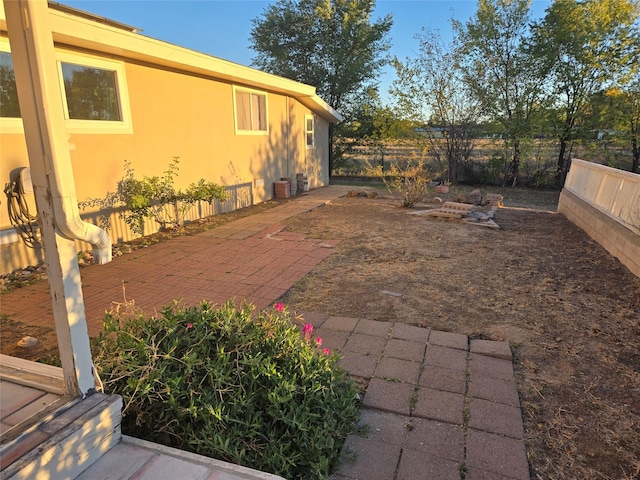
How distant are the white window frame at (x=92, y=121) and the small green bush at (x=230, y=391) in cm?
358

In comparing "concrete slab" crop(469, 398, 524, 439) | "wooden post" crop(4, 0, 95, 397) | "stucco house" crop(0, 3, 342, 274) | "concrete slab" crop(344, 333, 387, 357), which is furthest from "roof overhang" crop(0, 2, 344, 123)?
"concrete slab" crop(469, 398, 524, 439)

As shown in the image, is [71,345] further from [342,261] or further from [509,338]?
[342,261]

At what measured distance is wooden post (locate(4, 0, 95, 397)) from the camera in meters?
1.26

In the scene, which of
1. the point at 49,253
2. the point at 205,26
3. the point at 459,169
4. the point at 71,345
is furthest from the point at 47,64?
the point at 459,169

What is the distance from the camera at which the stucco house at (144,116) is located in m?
4.39

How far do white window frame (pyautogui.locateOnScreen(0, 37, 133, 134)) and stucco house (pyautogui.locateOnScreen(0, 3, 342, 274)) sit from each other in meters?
0.01

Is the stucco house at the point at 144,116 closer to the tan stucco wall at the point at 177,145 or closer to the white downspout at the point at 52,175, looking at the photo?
the tan stucco wall at the point at 177,145

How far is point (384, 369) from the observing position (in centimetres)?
255

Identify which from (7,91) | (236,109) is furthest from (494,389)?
(236,109)

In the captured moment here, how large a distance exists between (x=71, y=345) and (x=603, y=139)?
632 inches

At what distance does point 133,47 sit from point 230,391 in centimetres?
523

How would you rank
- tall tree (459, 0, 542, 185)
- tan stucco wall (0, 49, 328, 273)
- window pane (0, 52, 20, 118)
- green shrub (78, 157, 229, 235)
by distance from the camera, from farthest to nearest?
1. tall tree (459, 0, 542, 185)
2. green shrub (78, 157, 229, 235)
3. tan stucco wall (0, 49, 328, 273)
4. window pane (0, 52, 20, 118)

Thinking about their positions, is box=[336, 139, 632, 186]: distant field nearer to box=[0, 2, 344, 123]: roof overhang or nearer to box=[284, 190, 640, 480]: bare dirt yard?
box=[0, 2, 344, 123]: roof overhang

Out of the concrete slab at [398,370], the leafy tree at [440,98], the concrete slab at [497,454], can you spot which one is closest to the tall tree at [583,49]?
the leafy tree at [440,98]
